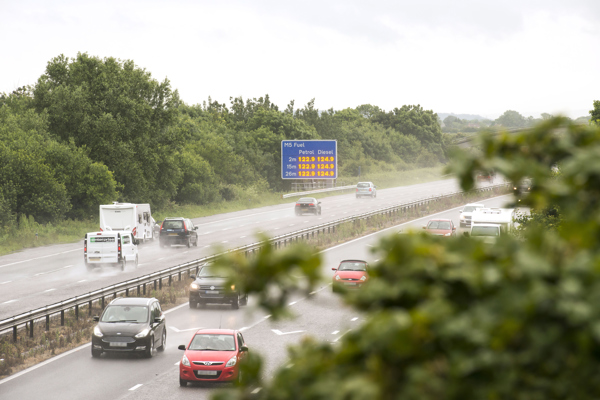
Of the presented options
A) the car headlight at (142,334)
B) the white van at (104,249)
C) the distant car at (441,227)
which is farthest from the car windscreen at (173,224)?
the car headlight at (142,334)

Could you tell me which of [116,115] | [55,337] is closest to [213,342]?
[55,337]

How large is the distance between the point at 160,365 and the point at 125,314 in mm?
2155

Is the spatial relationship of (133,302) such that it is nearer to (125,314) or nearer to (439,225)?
(125,314)

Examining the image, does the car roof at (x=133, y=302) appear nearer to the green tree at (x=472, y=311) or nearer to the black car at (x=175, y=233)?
the green tree at (x=472, y=311)

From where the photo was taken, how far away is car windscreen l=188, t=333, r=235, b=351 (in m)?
16.4

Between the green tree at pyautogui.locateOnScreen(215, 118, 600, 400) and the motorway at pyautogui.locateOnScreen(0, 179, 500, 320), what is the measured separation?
945 centimetres

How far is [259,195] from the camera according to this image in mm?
75938

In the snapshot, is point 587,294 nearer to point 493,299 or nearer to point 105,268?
point 493,299

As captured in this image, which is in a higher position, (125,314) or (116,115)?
(116,115)

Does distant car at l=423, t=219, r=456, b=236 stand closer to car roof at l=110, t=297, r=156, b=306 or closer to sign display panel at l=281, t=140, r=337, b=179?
car roof at l=110, t=297, r=156, b=306

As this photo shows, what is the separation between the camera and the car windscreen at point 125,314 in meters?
18.5

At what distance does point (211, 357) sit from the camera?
1597cm

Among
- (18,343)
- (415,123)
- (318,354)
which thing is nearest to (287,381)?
(318,354)

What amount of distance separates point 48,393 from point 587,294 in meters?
14.4
